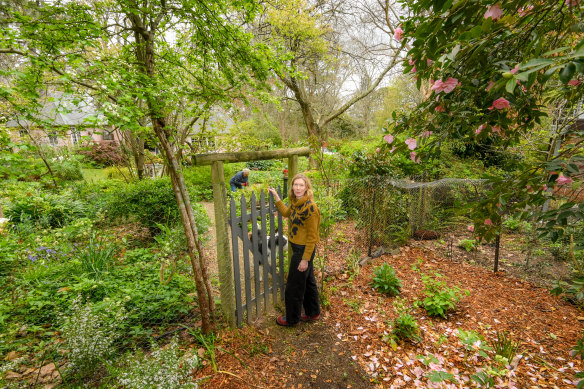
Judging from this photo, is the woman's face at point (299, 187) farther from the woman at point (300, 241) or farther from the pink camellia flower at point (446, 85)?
the pink camellia flower at point (446, 85)

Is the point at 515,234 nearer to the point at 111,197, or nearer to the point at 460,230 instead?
the point at 460,230

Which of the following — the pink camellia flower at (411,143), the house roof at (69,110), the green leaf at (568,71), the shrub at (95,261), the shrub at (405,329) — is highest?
the house roof at (69,110)

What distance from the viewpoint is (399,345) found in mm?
2355

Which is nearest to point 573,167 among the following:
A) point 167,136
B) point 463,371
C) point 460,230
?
point 463,371

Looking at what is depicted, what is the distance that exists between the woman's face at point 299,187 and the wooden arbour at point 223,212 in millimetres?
415

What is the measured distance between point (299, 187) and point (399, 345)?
183 centimetres

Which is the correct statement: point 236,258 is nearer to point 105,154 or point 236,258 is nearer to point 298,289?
point 298,289

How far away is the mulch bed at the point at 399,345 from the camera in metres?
1.98

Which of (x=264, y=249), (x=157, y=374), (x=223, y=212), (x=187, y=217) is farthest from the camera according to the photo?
(x=264, y=249)

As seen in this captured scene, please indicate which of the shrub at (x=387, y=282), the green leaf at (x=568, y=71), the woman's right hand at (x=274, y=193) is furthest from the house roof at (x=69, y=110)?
the shrub at (x=387, y=282)

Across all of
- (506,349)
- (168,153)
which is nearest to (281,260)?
(168,153)

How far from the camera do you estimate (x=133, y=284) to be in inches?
118

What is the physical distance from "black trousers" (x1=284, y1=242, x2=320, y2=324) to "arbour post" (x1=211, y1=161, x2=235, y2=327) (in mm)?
589

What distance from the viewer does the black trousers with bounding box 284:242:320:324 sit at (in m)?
2.48
